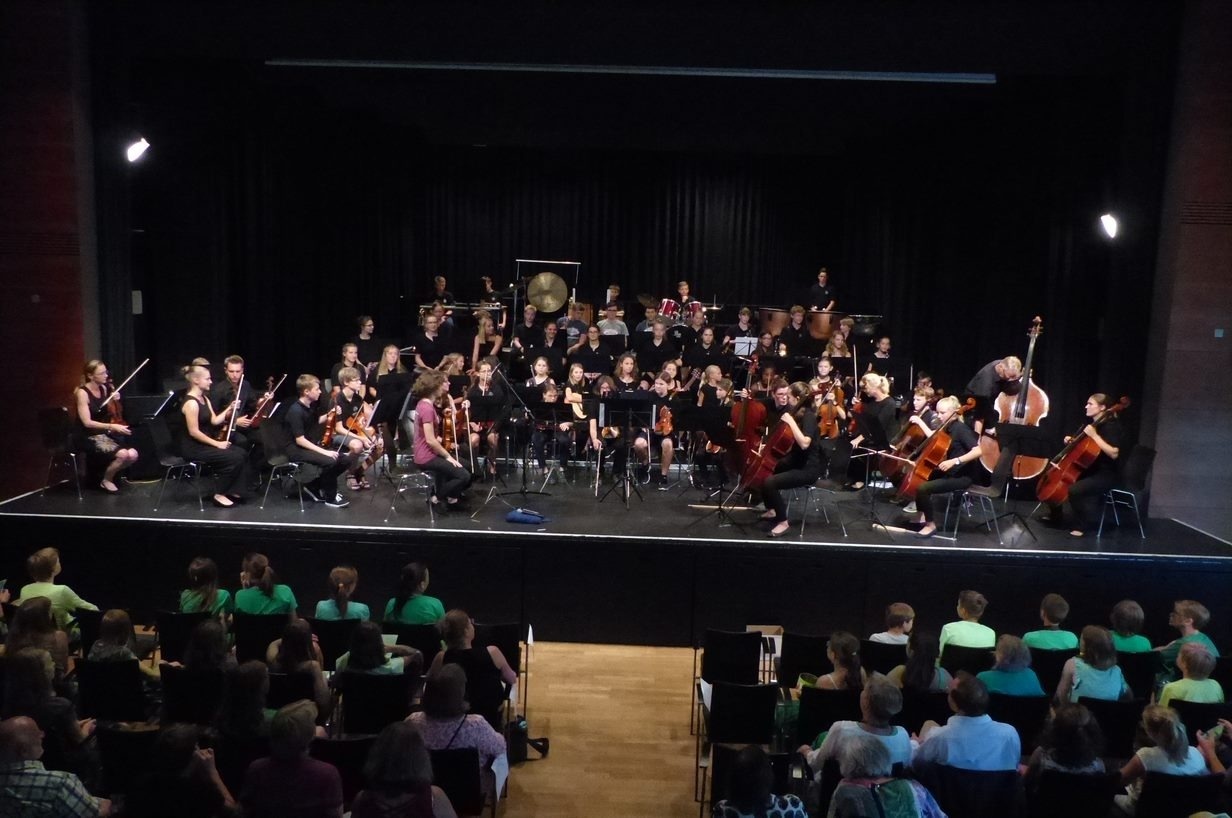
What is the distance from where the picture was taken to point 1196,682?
17.9 ft

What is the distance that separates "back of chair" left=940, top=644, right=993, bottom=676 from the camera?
6.02 meters

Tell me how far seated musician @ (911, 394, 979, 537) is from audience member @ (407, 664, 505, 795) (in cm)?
522

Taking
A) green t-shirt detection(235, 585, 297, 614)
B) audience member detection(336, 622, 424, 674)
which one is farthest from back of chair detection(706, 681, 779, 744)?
green t-shirt detection(235, 585, 297, 614)

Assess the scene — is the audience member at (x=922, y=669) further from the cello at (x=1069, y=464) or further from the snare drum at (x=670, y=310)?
the snare drum at (x=670, y=310)

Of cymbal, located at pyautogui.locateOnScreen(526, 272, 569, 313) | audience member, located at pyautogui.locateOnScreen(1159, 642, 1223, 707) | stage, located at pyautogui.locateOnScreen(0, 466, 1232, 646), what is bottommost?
stage, located at pyautogui.locateOnScreen(0, 466, 1232, 646)

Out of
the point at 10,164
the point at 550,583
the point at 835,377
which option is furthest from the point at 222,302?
the point at 835,377

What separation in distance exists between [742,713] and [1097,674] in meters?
1.86

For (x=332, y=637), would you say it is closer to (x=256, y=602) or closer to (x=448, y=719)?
(x=256, y=602)

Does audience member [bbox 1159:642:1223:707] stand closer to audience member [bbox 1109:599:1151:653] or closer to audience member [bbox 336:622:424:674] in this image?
audience member [bbox 1109:599:1151:653]

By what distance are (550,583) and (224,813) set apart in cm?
469

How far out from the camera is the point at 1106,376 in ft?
34.6

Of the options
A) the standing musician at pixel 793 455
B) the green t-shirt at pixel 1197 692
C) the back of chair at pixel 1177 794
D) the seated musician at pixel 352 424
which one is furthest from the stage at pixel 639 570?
the back of chair at pixel 1177 794

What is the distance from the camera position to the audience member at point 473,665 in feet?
18.4

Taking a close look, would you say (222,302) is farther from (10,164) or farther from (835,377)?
(835,377)
